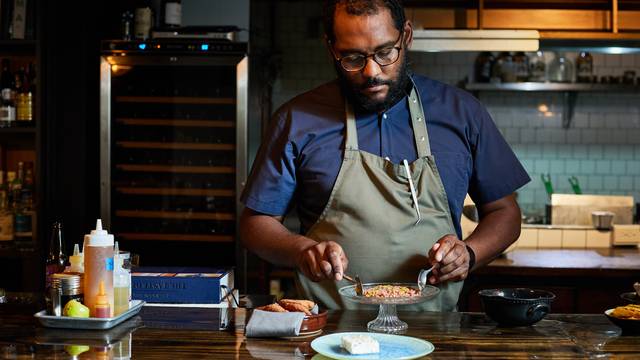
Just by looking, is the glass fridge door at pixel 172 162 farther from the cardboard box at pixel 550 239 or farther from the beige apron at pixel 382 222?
A: the beige apron at pixel 382 222

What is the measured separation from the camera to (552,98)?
6277mm

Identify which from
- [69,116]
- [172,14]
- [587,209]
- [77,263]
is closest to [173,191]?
[69,116]

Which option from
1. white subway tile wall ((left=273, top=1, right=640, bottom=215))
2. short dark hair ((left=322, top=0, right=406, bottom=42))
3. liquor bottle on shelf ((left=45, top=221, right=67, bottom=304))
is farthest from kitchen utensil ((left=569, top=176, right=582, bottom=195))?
liquor bottle on shelf ((left=45, top=221, right=67, bottom=304))

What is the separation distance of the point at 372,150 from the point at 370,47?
12.8 inches

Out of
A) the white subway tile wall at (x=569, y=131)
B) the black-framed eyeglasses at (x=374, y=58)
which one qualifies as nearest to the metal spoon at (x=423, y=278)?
the black-framed eyeglasses at (x=374, y=58)

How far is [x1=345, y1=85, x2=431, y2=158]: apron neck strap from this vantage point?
2604 mm

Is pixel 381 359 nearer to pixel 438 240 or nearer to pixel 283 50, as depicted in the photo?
pixel 438 240

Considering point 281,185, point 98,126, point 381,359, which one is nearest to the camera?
point 381,359

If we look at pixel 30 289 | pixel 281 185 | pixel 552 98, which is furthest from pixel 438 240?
pixel 552 98

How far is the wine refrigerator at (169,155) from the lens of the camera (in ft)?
15.9

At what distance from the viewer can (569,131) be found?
6.31 m

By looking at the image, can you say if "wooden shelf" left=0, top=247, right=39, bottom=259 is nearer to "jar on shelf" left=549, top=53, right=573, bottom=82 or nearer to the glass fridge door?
the glass fridge door

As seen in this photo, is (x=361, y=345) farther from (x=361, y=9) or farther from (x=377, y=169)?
(x=361, y=9)

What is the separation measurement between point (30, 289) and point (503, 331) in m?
3.37
